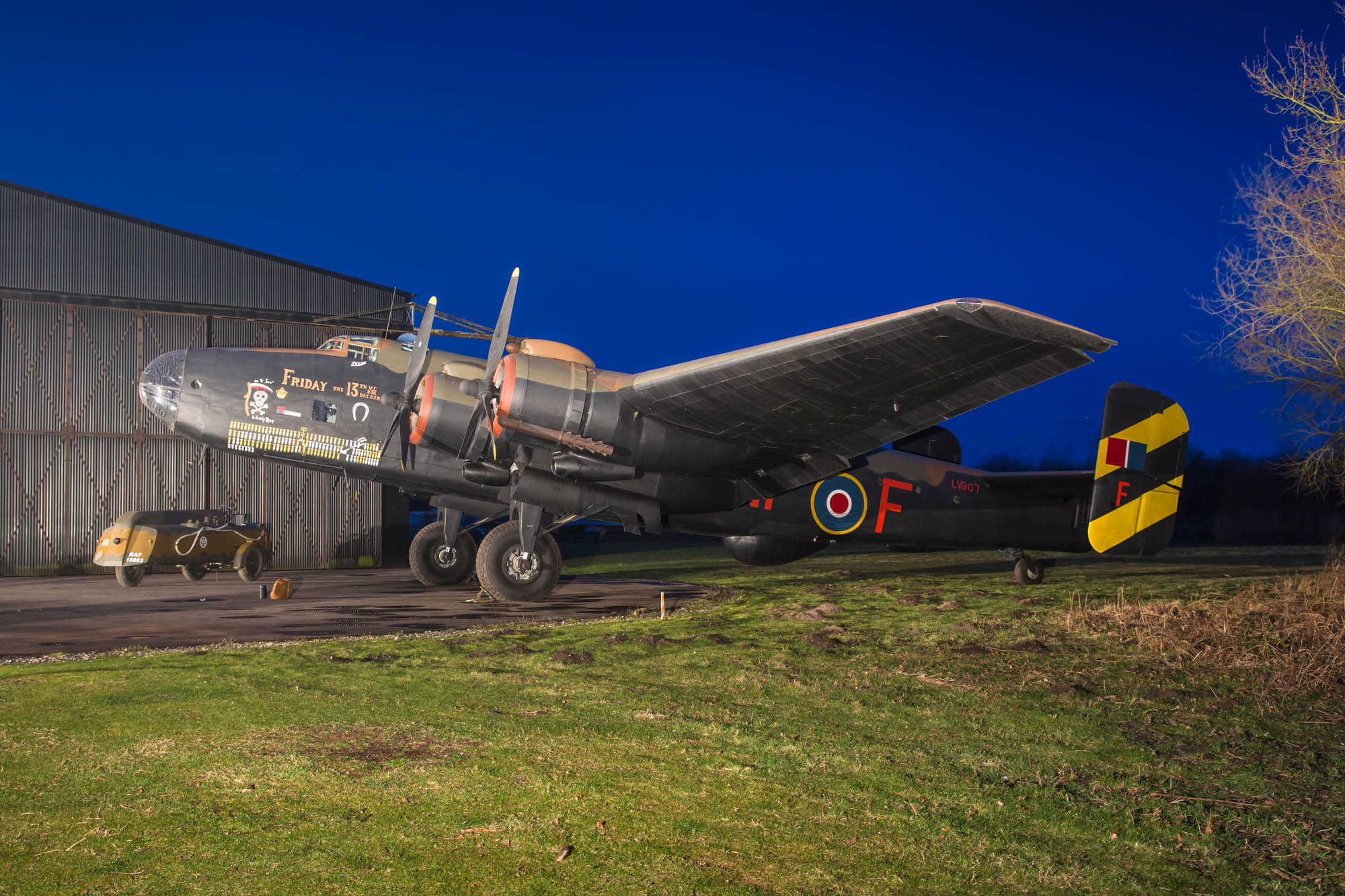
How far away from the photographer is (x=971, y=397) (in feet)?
34.1

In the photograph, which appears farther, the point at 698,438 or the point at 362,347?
the point at 362,347

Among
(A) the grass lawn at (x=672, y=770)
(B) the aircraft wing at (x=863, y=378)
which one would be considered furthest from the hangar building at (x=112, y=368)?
(A) the grass lawn at (x=672, y=770)

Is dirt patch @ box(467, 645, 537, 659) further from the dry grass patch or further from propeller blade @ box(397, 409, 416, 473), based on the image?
the dry grass patch

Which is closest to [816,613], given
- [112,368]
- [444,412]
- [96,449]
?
[444,412]

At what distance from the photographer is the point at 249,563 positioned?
19859 mm

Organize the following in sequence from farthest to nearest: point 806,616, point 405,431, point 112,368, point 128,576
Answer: point 112,368, point 128,576, point 405,431, point 806,616

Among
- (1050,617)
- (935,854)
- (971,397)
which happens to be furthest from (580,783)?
(1050,617)

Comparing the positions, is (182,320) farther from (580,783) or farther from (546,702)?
(580,783)

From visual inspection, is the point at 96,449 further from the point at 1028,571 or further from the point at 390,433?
the point at 1028,571

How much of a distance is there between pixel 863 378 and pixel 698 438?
2.79 m

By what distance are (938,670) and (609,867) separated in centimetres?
509

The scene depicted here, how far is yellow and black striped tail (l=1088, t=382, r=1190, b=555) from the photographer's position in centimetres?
1320

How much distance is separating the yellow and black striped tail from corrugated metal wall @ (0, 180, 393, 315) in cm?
2419

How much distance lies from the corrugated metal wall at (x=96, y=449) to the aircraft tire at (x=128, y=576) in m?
7.81
